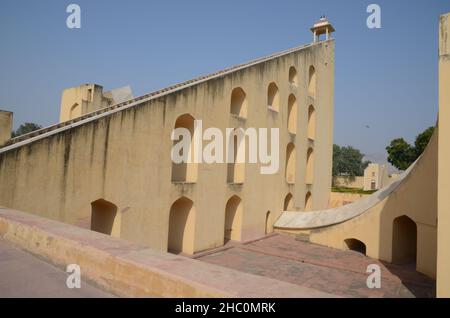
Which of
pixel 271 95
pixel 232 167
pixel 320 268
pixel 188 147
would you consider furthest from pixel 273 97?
pixel 320 268

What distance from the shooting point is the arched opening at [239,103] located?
1225 centimetres

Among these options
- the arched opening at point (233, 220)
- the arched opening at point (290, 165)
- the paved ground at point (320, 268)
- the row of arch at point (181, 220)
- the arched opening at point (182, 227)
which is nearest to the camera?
the row of arch at point (181, 220)

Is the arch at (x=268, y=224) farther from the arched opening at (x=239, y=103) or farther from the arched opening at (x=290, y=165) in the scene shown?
the arched opening at (x=239, y=103)

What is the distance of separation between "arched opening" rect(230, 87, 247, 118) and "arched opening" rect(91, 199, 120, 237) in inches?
255

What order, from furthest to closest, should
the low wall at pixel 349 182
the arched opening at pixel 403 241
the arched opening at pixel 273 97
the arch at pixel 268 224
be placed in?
the low wall at pixel 349 182 < the arched opening at pixel 273 97 < the arch at pixel 268 224 < the arched opening at pixel 403 241

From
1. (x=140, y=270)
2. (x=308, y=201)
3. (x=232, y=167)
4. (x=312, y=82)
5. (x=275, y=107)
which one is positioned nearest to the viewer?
(x=140, y=270)

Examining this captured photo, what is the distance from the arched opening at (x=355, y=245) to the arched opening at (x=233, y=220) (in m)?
4.18

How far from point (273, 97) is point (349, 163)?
48.7 metres

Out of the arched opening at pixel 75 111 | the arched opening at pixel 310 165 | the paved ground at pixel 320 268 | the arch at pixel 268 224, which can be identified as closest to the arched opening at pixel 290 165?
the arched opening at pixel 310 165

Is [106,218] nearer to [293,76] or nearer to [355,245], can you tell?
[355,245]

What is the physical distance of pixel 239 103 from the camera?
12469mm

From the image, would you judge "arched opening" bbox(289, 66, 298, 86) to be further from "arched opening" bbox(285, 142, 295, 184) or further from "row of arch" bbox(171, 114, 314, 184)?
"arched opening" bbox(285, 142, 295, 184)

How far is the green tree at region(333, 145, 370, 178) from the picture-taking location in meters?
58.4
